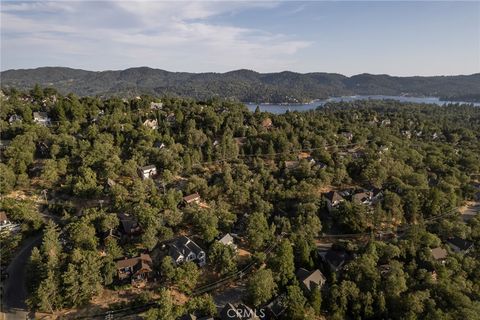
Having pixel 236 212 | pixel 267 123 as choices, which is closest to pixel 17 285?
pixel 236 212

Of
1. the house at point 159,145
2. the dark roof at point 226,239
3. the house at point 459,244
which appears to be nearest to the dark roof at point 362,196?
the house at point 459,244

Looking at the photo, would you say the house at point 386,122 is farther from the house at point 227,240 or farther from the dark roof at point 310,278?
the house at point 227,240

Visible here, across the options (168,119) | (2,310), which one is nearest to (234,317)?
(2,310)

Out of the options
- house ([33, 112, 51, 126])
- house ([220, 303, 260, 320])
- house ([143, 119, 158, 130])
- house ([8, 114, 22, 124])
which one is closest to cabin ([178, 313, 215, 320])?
house ([220, 303, 260, 320])

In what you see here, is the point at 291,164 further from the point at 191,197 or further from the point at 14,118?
the point at 14,118

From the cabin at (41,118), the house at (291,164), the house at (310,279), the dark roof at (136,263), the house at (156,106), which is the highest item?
the house at (156,106)

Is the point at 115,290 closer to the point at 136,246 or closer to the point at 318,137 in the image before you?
the point at 136,246
